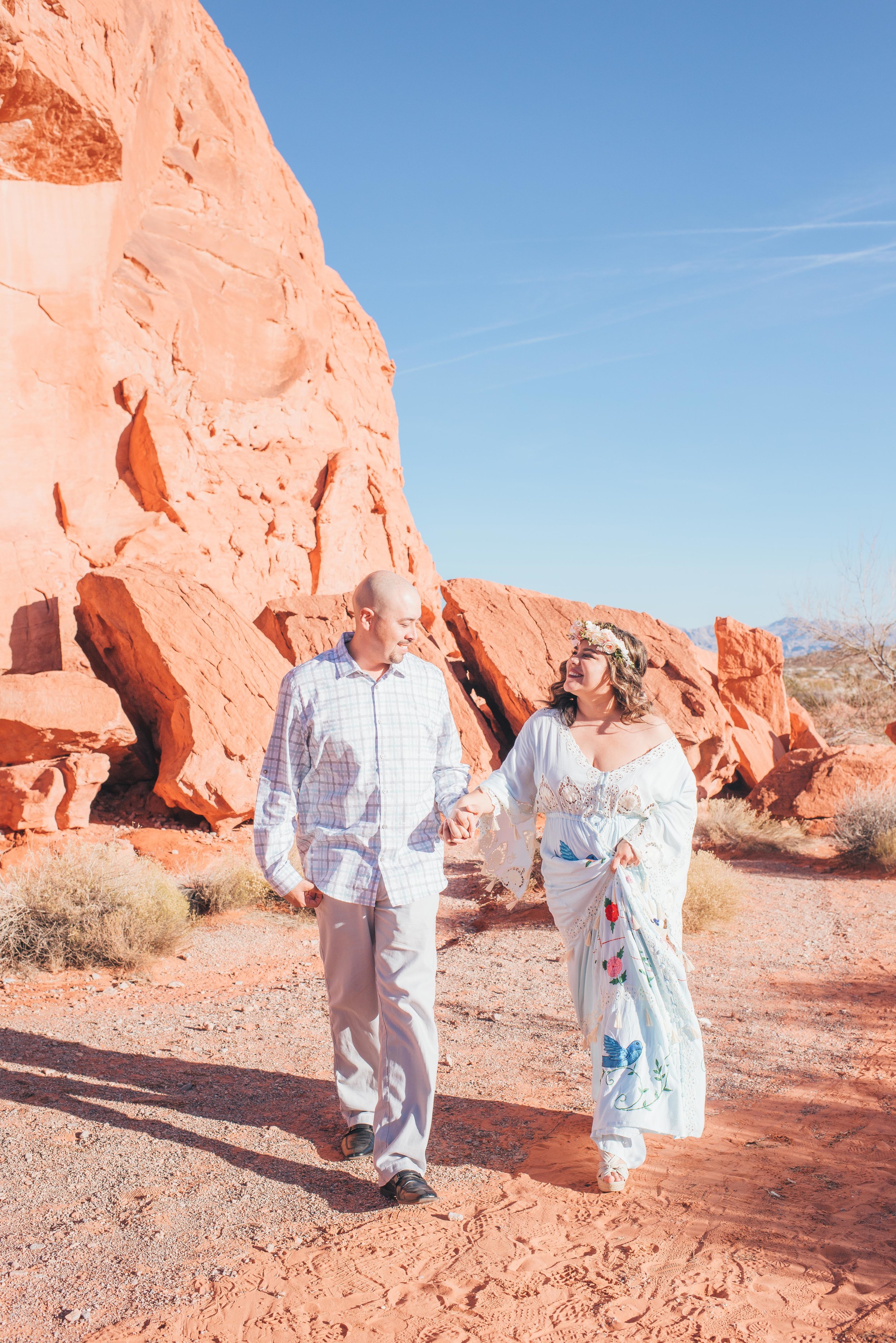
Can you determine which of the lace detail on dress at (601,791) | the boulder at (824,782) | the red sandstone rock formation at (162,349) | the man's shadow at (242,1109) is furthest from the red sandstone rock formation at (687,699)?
the lace detail on dress at (601,791)

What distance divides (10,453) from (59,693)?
4.06 meters

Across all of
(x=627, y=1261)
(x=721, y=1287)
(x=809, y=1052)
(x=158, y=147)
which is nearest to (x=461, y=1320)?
(x=627, y=1261)

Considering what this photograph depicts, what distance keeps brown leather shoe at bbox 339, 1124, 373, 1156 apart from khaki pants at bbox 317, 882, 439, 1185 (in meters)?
0.31

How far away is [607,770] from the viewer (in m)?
3.65

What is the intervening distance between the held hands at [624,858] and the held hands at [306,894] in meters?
1.09

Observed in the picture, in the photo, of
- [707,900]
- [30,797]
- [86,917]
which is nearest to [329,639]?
[30,797]

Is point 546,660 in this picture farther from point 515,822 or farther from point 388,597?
point 388,597

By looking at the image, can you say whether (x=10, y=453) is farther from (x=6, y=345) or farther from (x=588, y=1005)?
(x=588, y=1005)

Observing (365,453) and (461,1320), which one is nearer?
(461,1320)

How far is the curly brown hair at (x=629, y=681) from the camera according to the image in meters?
3.71

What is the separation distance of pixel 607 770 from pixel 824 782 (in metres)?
10.9

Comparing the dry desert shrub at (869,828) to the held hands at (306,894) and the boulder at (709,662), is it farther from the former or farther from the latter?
the held hands at (306,894)

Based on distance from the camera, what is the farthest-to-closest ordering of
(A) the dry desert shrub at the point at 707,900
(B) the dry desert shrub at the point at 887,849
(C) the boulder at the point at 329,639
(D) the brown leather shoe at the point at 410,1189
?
(C) the boulder at the point at 329,639 → (B) the dry desert shrub at the point at 887,849 → (A) the dry desert shrub at the point at 707,900 → (D) the brown leather shoe at the point at 410,1189

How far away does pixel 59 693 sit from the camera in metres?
10.3
